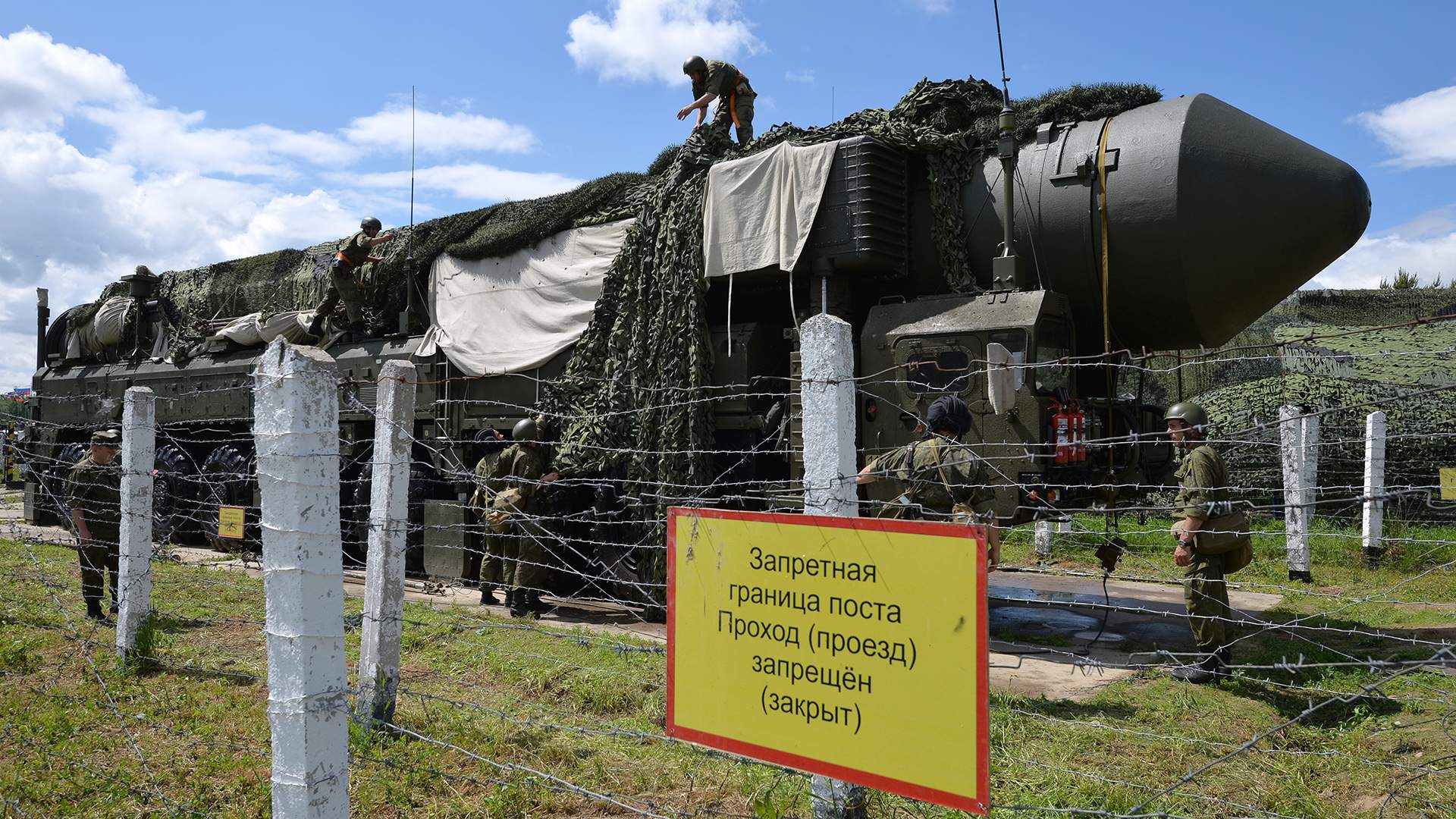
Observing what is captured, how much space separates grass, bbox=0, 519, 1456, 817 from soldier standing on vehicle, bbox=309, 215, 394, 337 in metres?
5.17

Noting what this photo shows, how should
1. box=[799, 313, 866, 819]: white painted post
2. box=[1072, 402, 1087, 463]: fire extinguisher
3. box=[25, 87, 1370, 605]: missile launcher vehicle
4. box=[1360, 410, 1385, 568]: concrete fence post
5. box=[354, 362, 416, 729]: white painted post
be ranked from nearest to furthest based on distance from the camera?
1. box=[799, 313, 866, 819]: white painted post
2. box=[354, 362, 416, 729]: white painted post
3. box=[1072, 402, 1087, 463]: fire extinguisher
4. box=[25, 87, 1370, 605]: missile launcher vehicle
5. box=[1360, 410, 1385, 568]: concrete fence post

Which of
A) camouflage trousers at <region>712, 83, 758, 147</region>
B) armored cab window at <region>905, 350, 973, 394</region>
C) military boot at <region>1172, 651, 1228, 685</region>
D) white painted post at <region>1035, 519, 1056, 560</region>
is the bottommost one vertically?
military boot at <region>1172, 651, 1228, 685</region>

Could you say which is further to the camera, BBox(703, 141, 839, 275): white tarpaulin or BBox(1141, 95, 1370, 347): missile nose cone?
BBox(703, 141, 839, 275): white tarpaulin

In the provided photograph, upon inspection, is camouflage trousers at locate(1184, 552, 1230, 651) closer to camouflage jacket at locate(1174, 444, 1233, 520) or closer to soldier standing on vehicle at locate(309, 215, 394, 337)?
camouflage jacket at locate(1174, 444, 1233, 520)

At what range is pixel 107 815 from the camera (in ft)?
13.1

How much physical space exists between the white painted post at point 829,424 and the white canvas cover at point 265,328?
35.1 ft

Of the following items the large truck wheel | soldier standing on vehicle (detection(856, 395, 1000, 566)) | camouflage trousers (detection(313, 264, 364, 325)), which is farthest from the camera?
the large truck wheel

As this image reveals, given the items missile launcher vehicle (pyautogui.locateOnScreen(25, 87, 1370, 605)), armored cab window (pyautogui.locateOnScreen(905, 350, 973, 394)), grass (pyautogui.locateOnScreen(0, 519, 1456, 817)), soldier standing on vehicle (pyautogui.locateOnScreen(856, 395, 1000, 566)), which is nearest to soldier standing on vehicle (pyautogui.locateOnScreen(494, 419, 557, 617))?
missile launcher vehicle (pyautogui.locateOnScreen(25, 87, 1370, 605))

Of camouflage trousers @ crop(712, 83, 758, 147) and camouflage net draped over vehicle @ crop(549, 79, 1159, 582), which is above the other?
camouflage trousers @ crop(712, 83, 758, 147)

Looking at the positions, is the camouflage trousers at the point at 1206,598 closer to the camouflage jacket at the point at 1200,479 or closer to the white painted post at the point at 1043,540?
the camouflage jacket at the point at 1200,479

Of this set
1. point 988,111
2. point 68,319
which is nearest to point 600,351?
point 988,111

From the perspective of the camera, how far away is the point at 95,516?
7.98 metres

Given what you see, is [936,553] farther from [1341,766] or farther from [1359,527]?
[1359,527]

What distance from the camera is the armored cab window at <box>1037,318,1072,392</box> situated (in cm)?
662
